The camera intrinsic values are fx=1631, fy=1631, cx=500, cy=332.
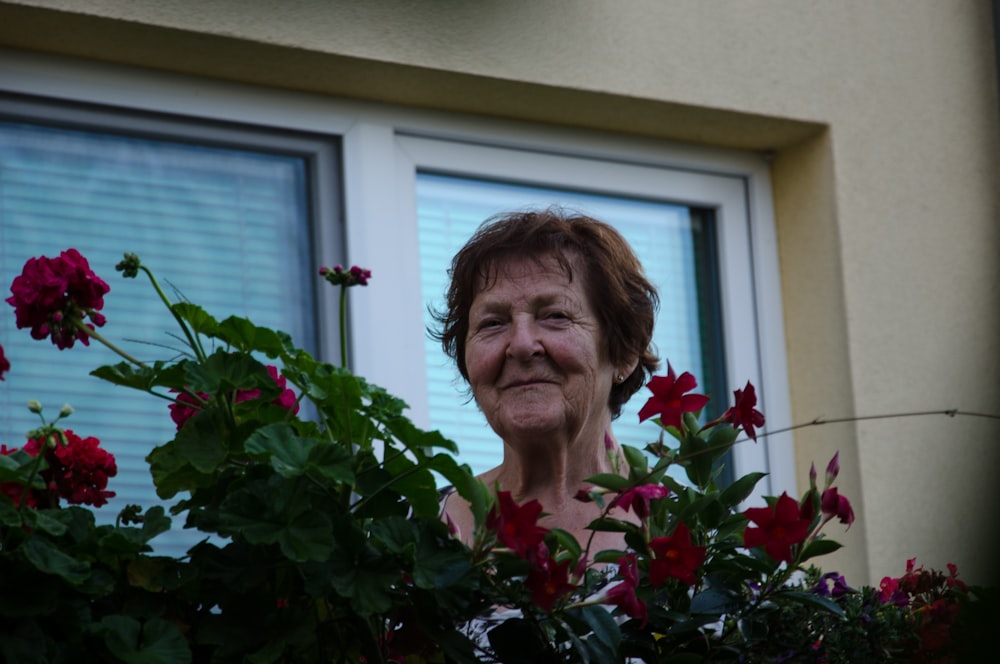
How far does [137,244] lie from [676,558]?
221cm

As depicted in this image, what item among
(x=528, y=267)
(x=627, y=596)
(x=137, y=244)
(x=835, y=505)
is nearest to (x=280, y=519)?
(x=627, y=596)

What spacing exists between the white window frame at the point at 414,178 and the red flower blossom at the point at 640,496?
A: 1.96 metres

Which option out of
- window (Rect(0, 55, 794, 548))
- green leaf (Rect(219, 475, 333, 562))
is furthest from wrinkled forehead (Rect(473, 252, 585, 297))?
green leaf (Rect(219, 475, 333, 562))

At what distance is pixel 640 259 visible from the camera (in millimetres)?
4234

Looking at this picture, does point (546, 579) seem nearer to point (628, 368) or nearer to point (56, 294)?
point (56, 294)

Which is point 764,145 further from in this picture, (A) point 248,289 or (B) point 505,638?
(B) point 505,638

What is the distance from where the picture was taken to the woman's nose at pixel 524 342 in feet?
9.66

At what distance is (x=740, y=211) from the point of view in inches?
179

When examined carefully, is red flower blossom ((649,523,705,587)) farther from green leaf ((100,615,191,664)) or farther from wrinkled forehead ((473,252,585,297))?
wrinkled forehead ((473,252,585,297))

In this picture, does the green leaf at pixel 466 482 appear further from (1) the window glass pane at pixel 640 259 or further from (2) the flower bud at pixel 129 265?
(1) the window glass pane at pixel 640 259

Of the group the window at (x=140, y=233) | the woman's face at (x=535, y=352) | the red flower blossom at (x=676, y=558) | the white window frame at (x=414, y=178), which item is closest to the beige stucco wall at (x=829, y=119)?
the white window frame at (x=414, y=178)

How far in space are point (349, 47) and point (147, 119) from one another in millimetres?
498

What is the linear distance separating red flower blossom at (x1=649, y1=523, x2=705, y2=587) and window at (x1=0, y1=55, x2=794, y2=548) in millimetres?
1840

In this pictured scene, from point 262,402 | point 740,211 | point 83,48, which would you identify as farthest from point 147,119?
point 262,402
